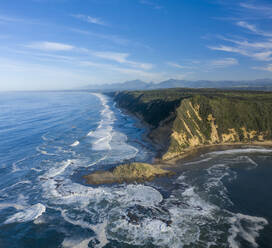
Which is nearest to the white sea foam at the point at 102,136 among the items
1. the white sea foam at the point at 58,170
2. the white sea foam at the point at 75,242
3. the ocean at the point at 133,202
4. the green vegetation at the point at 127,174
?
the ocean at the point at 133,202

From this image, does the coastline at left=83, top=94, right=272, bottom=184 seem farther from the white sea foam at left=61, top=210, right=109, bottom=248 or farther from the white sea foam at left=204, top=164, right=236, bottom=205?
the white sea foam at left=61, top=210, right=109, bottom=248

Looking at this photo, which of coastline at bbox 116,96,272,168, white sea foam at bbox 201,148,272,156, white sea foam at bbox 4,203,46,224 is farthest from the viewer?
white sea foam at bbox 201,148,272,156

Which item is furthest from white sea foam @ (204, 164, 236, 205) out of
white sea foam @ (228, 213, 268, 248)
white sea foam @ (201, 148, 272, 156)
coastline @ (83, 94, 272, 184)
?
white sea foam @ (201, 148, 272, 156)

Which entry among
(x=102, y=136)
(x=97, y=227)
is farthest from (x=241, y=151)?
(x=102, y=136)

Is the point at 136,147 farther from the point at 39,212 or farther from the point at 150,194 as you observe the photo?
the point at 39,212

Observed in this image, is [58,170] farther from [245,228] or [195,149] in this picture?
[195,149]
